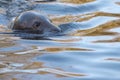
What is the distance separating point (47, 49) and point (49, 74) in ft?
3.70

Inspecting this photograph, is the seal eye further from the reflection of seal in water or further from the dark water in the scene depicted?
the dark water

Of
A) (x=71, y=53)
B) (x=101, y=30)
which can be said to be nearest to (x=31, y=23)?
(x=101, y=30)

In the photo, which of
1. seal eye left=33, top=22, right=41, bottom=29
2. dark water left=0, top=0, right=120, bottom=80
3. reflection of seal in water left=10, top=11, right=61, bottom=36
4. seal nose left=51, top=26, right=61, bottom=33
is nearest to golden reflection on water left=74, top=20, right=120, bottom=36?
dark water left=0, top=0, right=120, bottom=80

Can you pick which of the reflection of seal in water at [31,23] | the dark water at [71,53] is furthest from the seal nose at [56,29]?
Answer: the dark water at [71,53]

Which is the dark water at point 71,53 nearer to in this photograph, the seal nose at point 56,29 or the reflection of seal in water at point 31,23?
the seal nose at point 56,29

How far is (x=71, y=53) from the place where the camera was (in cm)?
551

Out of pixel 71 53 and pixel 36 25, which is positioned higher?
pixel 36 25

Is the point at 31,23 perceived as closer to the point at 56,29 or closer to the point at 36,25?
the point at 36,25

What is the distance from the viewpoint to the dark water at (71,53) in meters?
4.67

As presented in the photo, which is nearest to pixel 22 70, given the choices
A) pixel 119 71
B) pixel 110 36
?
pixel 119 71

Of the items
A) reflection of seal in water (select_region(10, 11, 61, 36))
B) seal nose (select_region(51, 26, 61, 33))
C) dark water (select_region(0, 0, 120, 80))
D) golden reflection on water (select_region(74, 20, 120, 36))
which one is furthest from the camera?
reflection of seal in water (select_region(10, 11, 61, 36))

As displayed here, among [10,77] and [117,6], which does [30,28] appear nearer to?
[117,6]

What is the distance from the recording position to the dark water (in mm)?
4668

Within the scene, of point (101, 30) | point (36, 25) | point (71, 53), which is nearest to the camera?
point (71, 53)
